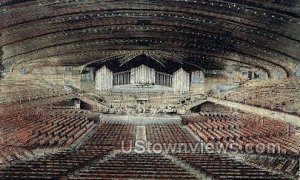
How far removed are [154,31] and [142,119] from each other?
10.9 metres

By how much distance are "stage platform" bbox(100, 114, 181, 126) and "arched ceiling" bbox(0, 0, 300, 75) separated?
326 inches

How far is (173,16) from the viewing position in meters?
32.0

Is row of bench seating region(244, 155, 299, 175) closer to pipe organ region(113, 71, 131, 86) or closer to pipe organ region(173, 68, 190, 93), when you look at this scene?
pipe organ region(173, 68, 190, 93)

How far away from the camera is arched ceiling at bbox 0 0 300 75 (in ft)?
95.4

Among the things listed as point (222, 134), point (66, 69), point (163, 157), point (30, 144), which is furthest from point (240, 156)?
point (66, 69)

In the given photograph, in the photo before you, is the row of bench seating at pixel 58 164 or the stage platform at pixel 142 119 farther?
the stage platform at pixel 142 119

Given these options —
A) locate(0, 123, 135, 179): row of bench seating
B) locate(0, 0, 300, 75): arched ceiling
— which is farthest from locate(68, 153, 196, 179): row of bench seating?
locate(0, 0, 300, 75): arched ceiling

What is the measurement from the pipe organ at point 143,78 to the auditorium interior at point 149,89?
0.33 ft

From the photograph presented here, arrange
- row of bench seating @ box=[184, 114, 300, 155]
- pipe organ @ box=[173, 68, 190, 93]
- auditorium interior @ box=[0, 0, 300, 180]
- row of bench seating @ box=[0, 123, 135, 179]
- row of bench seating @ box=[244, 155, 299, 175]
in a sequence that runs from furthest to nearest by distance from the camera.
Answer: pipe organ @ box=[173, 68, 190, 93], row of bench seating @ box=[184, 114, 300, 155], auditorium interior @ box=[0, 0, 300, 180], row of bench seating @ box=[244, 155, 299, 175], row of bench seating @ box=[0, 123, 135, 179]

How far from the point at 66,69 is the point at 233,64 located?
15615 millimetres

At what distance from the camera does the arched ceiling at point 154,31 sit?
2908 centimetres

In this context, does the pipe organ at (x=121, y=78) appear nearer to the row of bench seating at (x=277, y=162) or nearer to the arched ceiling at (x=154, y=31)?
the arched ceiling at (x=154, y=31)

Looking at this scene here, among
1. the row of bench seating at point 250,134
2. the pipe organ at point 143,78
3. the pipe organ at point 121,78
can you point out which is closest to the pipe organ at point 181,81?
the pipe organ at point 143,78

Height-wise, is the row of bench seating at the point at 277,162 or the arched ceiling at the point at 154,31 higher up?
the arched ceiling at the point at 154,31
